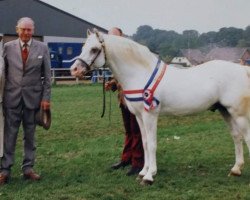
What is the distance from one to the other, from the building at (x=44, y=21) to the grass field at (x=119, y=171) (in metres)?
32.9

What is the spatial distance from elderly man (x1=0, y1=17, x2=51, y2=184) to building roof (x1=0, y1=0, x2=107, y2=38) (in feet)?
123

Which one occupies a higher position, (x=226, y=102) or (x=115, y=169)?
(x=226, y=102)

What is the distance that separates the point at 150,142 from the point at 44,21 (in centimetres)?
→ 4133

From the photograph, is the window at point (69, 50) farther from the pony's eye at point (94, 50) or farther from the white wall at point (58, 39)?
the pony's eye at point (94, 50)

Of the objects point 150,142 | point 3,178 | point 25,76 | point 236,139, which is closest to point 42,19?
point 25,76

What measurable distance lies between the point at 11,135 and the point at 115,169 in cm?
175

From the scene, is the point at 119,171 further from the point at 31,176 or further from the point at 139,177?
the point at 31,176

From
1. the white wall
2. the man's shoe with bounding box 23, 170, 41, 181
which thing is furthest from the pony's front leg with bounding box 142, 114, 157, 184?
the white wall

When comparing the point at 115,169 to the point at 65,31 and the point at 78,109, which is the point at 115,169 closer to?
the point at 78,109

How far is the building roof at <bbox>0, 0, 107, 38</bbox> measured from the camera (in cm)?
4303

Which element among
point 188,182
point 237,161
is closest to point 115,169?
point 188,182

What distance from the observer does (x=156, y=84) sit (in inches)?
249

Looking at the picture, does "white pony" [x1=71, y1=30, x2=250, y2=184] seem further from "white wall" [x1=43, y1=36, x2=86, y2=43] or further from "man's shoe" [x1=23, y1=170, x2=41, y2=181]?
"white wall" [x1=43, y1=36, x2=86, y2=43]

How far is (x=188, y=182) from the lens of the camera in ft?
21.1
